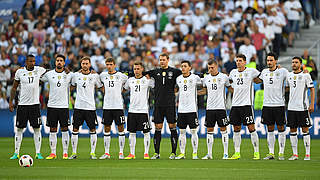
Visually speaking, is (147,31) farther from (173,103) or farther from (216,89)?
(216,89)

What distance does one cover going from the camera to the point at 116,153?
62.2 ft

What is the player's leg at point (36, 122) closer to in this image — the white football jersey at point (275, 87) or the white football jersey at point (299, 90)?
the white football jersey at point (275, 87)

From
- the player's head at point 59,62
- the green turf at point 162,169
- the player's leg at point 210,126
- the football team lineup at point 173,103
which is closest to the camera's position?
the green turf at point 162,169

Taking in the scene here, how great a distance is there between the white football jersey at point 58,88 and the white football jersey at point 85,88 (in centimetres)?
26

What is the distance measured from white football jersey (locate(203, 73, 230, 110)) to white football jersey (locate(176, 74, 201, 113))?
11.4 inches

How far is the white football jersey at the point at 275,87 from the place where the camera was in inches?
663

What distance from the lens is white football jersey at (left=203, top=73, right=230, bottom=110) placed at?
1698cm

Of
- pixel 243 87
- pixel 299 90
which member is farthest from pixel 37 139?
pixel 299 90

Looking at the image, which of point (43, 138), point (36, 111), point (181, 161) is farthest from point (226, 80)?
point (43, 138)

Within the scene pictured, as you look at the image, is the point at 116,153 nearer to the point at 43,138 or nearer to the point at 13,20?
the point at 43,138

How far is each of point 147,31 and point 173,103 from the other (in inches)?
515

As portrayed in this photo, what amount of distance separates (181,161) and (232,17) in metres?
13.8

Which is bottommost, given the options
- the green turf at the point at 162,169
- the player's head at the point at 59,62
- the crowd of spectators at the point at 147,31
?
the green turf at the point at 162,169

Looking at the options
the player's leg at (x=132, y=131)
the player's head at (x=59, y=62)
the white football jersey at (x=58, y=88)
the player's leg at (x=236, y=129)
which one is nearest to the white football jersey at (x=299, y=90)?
the player's leg at (x=236, y=129)
